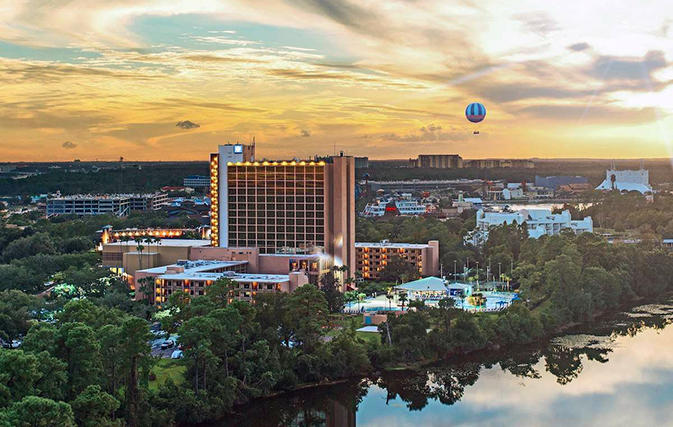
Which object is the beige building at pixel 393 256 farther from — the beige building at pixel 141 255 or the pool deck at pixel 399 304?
the beige building at pixel 141 255

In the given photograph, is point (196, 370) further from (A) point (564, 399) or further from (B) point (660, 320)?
(B) point (660, 320)

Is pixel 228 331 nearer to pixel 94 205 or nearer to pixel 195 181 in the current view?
pixel 94 205

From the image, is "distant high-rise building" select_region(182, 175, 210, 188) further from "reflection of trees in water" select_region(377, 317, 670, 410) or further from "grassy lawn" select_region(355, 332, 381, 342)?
"reflection of trees in water" select_region(377, 317, 670, 410)

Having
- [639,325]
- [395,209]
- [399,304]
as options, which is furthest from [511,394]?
[395,209]

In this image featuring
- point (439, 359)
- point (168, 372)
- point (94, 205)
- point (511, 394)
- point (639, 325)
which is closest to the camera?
point (168, 372)

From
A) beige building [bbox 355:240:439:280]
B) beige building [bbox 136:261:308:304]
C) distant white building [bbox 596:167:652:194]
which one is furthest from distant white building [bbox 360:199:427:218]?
beige building [bbox 136:261:308:304]

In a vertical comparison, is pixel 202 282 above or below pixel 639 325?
above

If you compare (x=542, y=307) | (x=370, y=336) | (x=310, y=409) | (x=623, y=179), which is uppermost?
(x=623, y=179)
